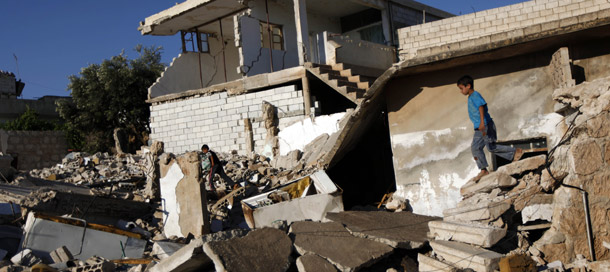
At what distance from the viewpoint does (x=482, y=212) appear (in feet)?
22.1

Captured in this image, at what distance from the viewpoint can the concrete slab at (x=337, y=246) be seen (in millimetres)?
6500

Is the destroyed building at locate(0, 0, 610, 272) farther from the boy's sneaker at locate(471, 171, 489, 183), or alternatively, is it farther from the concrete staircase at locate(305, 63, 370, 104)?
the concrete staircase at locate(305, 63, 370, 104)

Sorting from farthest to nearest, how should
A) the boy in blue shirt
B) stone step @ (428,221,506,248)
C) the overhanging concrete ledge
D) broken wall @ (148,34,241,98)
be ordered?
broken wall @ (148,34,241,98) → the overhanging concrete ledge → the boy in blue shirt → stone step @ (428,221,506,248)

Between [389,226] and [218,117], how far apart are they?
1040 cm

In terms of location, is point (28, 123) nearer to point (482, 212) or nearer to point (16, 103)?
point (16, 103)

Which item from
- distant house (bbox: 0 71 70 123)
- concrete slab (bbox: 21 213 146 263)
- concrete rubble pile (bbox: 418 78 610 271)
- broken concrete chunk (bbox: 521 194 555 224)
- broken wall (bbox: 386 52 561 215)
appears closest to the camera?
concrete rubble pile (bbox: 418 78 610 271)

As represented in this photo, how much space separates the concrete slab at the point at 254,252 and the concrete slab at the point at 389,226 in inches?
44.2

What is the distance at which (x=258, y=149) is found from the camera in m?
16.2

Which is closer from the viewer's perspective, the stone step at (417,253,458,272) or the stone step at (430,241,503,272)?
the stone step at (430,241,503,272)

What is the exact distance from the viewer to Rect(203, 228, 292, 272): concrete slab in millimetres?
6000

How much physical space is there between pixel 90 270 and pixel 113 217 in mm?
2832

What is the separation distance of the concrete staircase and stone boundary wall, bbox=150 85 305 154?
2.78 feet

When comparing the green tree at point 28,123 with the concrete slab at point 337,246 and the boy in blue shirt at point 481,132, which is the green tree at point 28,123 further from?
the boy in blue shirt at point 481,132

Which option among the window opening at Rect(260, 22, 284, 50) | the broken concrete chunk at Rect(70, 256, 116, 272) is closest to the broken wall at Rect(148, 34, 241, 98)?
the window opening at Rect(260, 22, 284, 50)
